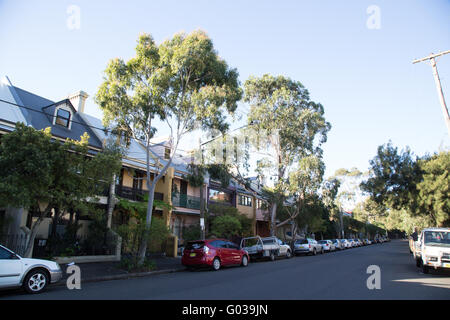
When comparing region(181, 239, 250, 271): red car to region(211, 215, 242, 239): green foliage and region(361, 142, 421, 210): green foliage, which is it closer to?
region(211, 215, 242, 239): green foliage

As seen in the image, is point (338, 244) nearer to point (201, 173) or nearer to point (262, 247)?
point (262, 247)

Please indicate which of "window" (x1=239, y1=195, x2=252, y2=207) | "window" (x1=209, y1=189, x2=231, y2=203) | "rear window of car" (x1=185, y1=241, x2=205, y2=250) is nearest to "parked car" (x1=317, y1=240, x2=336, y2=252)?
"window" (x1=239, y1=195, x2=252, y2=207)

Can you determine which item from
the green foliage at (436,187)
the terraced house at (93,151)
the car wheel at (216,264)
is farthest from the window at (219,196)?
the green foliage at (436,187)

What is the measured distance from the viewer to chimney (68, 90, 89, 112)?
817 inches

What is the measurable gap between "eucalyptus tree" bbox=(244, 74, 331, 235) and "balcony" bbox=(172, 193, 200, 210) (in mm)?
6567

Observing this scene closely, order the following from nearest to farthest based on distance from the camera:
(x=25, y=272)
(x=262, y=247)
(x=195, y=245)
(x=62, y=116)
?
(x=25, y=272) → (x=195, y=245) → (x=62, y=116) → (x=262, y=247)

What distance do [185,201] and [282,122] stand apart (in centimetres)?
1047

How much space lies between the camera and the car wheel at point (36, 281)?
313 inches

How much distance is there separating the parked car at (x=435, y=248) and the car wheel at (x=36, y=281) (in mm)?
12868

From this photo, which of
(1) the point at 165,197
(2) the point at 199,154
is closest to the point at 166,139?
(1) the point at 165,197

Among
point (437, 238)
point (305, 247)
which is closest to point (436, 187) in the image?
point (305, 247)

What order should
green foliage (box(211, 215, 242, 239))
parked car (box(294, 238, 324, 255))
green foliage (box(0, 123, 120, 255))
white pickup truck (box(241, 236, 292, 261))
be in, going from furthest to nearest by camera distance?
parked car (box(294, 238, 324, 255)), green foliage (box(211, 215, 242, 239)), white pickup truck (box(241, 236, 292, 261)), green foliage (box(0, 123, 120, 255))

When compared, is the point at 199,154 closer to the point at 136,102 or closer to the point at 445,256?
the point at 136,102

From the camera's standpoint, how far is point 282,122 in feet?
84.8
